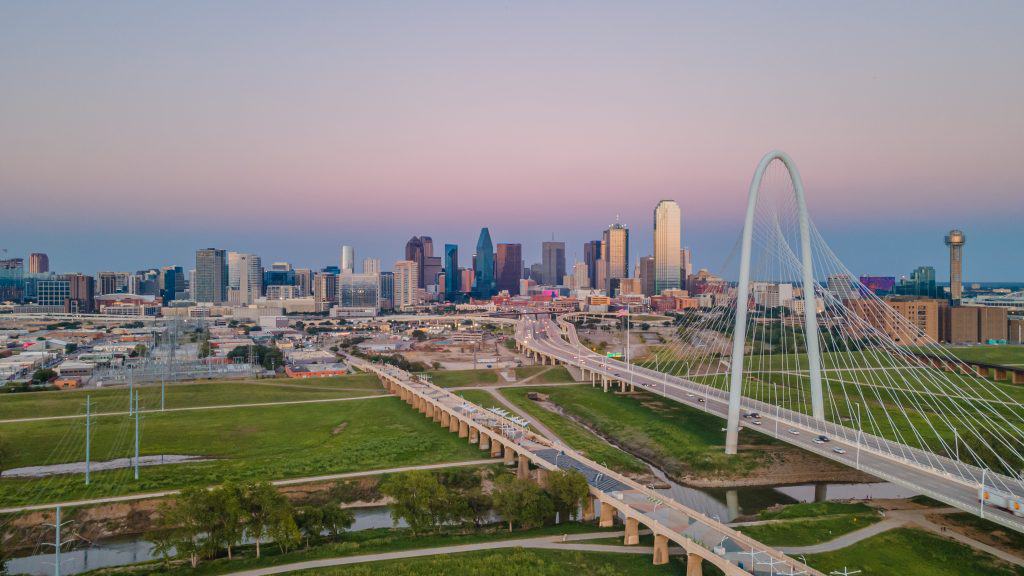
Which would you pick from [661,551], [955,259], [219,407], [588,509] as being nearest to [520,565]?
[661,551]

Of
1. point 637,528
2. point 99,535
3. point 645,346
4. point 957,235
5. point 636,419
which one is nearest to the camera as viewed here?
point 637,528

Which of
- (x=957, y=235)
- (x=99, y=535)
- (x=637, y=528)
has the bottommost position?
(x=99, y=535)

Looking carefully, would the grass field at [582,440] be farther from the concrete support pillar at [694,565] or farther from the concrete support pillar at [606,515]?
the concrete support pillar at [694,565]

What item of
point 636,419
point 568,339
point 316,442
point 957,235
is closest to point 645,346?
point 568,339

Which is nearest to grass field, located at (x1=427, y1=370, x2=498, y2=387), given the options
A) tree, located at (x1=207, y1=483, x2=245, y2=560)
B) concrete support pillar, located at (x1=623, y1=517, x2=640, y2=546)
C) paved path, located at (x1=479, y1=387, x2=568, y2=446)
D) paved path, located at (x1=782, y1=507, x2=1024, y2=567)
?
paved path, located at (x1=479, y1=387, x2=568, y2=446)

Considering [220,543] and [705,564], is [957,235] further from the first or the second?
[220,543]

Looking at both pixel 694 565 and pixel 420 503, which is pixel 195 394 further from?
pixel 694 565
